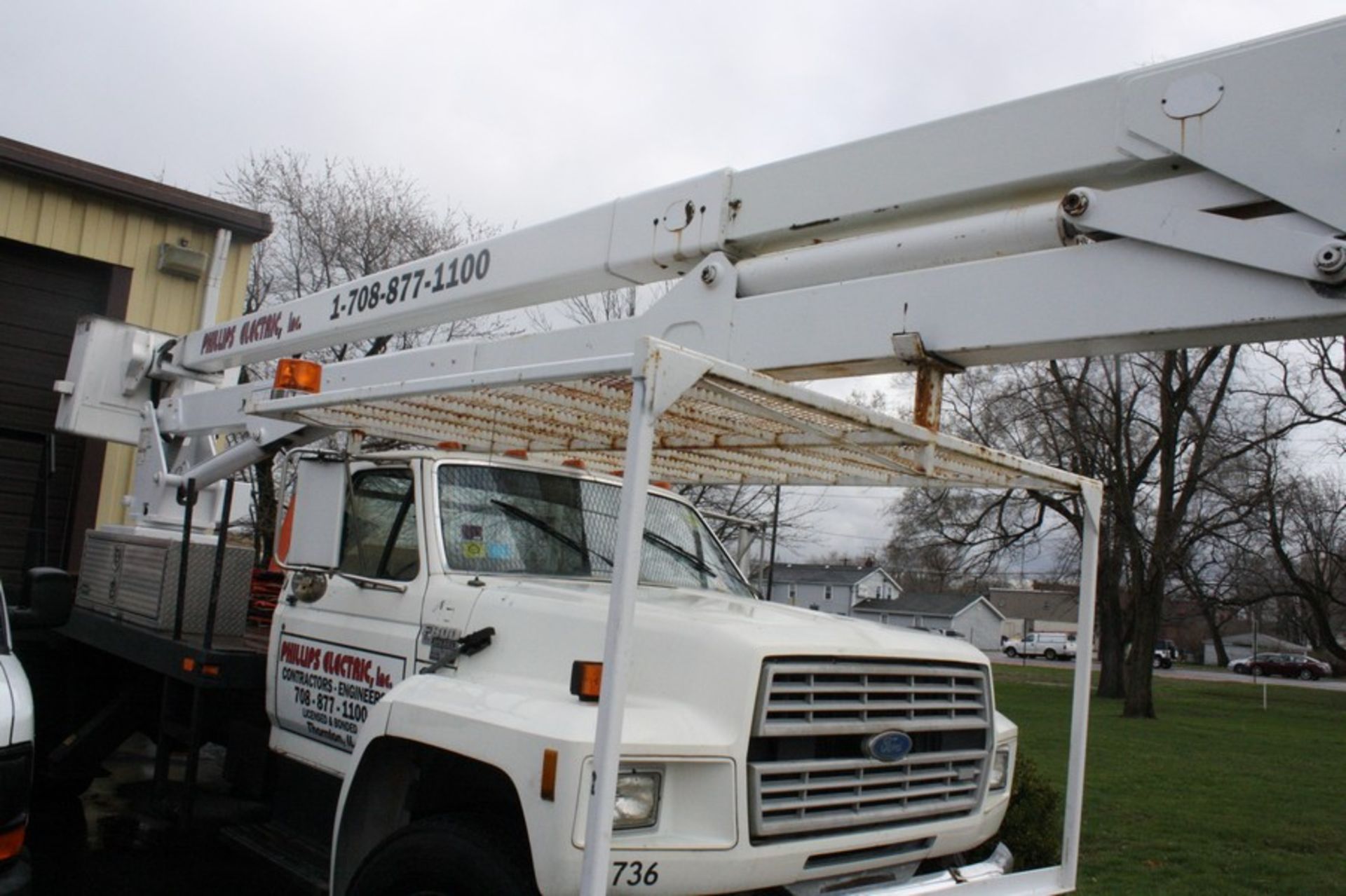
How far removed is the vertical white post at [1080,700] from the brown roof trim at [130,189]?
28.9ft

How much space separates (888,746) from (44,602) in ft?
10.1

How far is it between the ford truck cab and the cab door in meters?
0.01

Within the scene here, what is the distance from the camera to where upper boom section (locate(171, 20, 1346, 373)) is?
2.87 m

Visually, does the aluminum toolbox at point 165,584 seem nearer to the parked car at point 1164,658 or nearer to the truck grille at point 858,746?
the truck grille at point 858,746

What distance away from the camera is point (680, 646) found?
3.34 metres

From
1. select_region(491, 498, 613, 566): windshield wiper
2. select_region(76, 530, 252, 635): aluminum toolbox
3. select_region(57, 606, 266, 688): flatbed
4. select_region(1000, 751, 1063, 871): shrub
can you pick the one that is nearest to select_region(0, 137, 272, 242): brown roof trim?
select_region(76, 530, 252, 635): aluminum toolbox

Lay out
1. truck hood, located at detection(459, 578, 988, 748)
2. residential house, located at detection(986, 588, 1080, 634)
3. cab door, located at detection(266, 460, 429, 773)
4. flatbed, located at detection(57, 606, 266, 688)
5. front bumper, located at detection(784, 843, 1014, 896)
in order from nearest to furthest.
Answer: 1. truck hood, located at detection(459, 578, 988, 748)
2. front bumper, located at detection(784, 843, 1014, 896)
3. cab door, located at detection(266, 460, 429, 773)
4. flatbed, located at detection(57, 606, 266, 688)
5. residential house, located at detection(986, 588, 1080, 634)

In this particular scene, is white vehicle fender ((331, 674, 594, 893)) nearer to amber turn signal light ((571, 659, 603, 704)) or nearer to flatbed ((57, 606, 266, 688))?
amber turn signal light ((571, 659, 603, 704))

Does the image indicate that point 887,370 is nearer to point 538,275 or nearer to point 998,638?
point 538,275

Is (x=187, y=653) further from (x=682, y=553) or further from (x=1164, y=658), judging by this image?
(x=1164, y=658)

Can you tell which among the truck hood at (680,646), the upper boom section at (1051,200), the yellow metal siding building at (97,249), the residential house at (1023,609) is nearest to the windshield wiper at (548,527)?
the truck hood at (680,646)

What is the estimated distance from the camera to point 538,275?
4.84m

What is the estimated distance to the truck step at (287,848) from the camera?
4.07 m

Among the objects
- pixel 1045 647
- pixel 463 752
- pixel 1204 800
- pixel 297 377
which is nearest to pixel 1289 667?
pixel 1045 647
